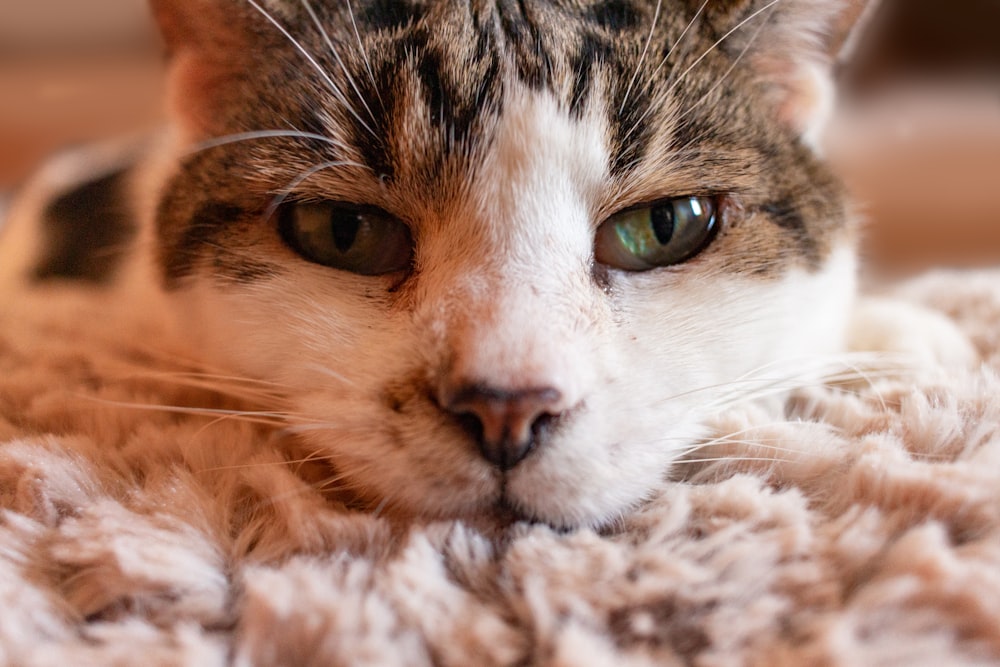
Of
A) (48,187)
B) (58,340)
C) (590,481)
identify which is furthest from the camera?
(48,187)

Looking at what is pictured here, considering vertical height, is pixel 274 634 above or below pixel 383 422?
below

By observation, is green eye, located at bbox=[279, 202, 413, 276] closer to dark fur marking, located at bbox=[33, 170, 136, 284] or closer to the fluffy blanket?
the fluffy blanket

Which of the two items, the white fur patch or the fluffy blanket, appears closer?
the fluffy blanket

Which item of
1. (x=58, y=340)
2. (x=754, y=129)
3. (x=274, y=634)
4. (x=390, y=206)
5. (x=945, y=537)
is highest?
(x=754, y=129)

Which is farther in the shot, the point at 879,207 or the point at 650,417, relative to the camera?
the point at 879,207

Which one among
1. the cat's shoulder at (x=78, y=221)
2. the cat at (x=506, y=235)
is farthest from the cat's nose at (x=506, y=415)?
the cat's shoulder at (x=78, y=221)

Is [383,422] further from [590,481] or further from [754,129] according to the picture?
[754,129]

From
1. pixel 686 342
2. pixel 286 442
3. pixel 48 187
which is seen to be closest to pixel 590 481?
pixel 686 342

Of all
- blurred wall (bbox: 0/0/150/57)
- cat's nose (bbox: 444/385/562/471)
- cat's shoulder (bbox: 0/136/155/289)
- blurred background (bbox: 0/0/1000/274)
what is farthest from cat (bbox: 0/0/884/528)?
blurred wall (bbox: 0/0/150/57)
